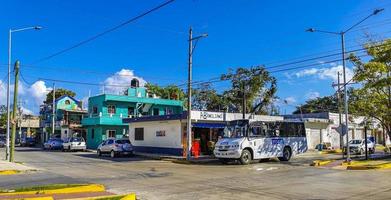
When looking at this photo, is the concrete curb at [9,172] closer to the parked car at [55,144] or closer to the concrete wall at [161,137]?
the concrete wall at [161,137]

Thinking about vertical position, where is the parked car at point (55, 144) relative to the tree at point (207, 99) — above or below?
below

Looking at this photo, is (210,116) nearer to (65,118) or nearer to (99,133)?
(99,133)

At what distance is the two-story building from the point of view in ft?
193

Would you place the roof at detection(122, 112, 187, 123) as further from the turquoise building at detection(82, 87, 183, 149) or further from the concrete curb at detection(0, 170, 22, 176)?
the concrete curb at detection(0, 170, 22, 176)

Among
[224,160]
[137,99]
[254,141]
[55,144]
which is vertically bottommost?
[224,160]

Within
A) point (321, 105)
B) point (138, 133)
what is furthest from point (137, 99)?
point (321, 105)

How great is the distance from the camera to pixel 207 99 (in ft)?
228

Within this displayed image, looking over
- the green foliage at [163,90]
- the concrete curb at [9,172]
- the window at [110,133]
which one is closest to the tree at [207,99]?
the green foliage at [163,90]

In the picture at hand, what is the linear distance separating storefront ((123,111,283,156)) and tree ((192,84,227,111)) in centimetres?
2736

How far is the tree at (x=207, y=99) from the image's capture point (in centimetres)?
6650

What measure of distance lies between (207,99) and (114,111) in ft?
75.0

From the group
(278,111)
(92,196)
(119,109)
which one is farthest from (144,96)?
(92,196)

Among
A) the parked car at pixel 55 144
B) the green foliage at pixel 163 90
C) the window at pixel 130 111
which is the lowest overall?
the parked car at pixel 55 144

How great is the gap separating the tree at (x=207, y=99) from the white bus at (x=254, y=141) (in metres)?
35.5
